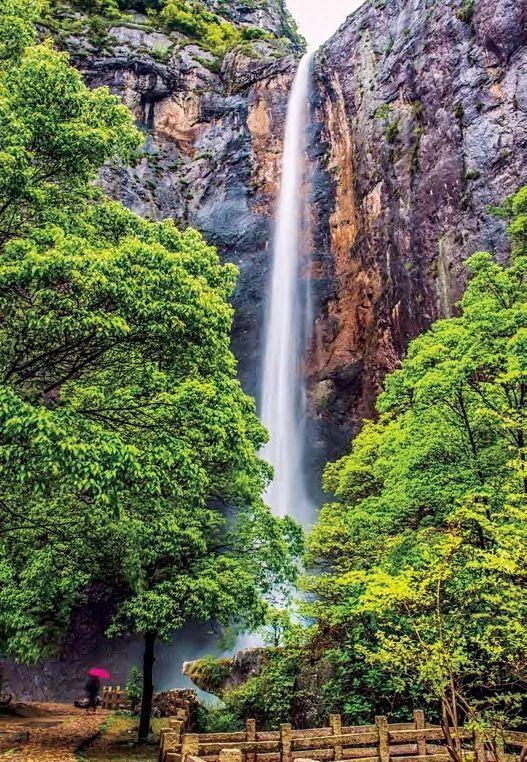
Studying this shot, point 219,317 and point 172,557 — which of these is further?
point 172,557

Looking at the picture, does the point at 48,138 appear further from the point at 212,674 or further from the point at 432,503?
the point at 212,674

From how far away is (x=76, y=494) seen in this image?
10617mm

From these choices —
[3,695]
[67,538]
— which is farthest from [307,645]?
[3,695]

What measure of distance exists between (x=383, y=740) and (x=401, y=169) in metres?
24.9

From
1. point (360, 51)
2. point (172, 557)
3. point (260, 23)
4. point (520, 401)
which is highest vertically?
point (260, 23)

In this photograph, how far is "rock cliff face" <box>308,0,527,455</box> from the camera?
2278 centimetres

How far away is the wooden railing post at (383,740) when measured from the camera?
835 cm

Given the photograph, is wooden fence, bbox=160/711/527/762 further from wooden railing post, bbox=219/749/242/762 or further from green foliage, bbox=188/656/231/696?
green foliage, bbox=188/656/231/696

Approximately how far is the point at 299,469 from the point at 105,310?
23365mm

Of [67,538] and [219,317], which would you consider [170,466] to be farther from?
[67,538]

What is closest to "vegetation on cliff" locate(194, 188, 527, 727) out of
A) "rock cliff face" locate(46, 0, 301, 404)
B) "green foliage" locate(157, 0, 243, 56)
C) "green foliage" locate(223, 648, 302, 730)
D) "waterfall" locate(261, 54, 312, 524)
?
"green foliage" locate(223, 648, 302, 730)

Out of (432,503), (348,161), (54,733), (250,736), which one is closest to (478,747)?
(250,736)

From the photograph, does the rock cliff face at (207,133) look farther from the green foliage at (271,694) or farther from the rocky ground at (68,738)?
the green foliage at (271,694)

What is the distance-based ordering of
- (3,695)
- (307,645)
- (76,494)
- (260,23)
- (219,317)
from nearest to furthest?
(219,317) → (76,494) → (307,645) → (3,695) → (260,23)
